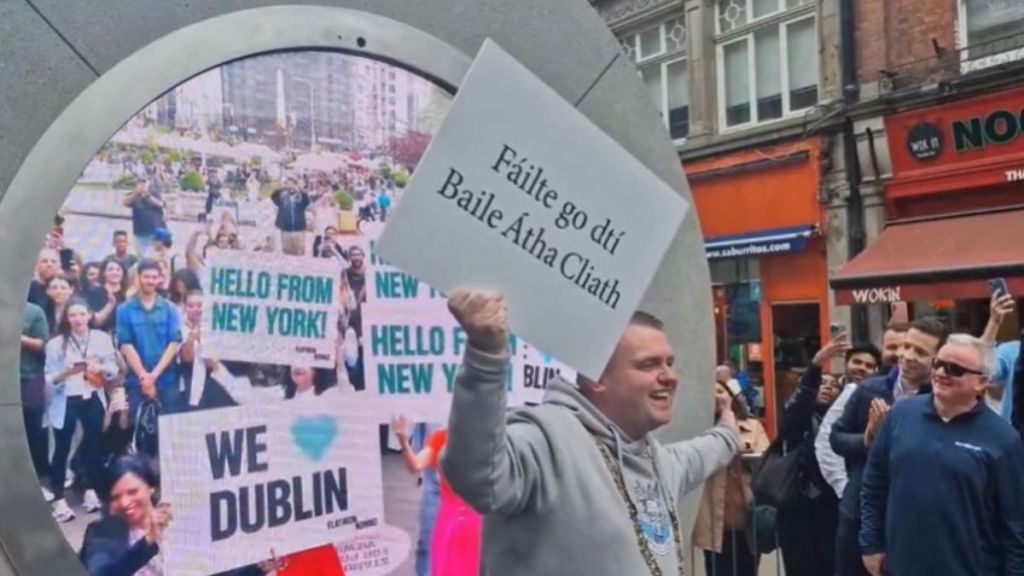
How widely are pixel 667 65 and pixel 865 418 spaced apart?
46.1 feet

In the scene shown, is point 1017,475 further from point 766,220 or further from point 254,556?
point 766,220

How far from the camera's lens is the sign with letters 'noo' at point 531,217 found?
2.13 metres

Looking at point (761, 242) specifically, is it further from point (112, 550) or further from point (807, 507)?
point (112, 550)

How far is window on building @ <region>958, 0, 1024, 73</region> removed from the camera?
1289 cm

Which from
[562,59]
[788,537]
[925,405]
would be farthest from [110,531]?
[788,537]

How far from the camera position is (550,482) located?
2.19m

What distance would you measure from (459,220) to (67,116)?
1073mm

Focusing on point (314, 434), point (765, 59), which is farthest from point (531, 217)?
point (765, 59)

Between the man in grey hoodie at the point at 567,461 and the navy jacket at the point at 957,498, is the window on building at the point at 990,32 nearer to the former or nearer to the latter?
the navy jacket at the point at 957,498

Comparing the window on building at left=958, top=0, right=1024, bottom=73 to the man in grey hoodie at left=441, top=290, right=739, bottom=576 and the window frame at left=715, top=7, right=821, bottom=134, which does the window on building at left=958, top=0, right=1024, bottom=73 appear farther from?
the man in grey hoodie at left=441, top=290, right=739, bottom=576

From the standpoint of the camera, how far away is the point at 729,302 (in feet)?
56.3

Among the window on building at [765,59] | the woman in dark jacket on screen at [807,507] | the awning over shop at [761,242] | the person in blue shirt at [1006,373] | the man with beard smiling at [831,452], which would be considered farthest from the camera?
the window on building at [765,59]

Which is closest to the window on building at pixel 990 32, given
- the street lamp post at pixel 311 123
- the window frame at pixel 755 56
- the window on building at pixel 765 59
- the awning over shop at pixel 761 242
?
the window frame at pixel 755 56

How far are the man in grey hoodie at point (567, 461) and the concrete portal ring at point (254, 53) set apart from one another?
108cm
